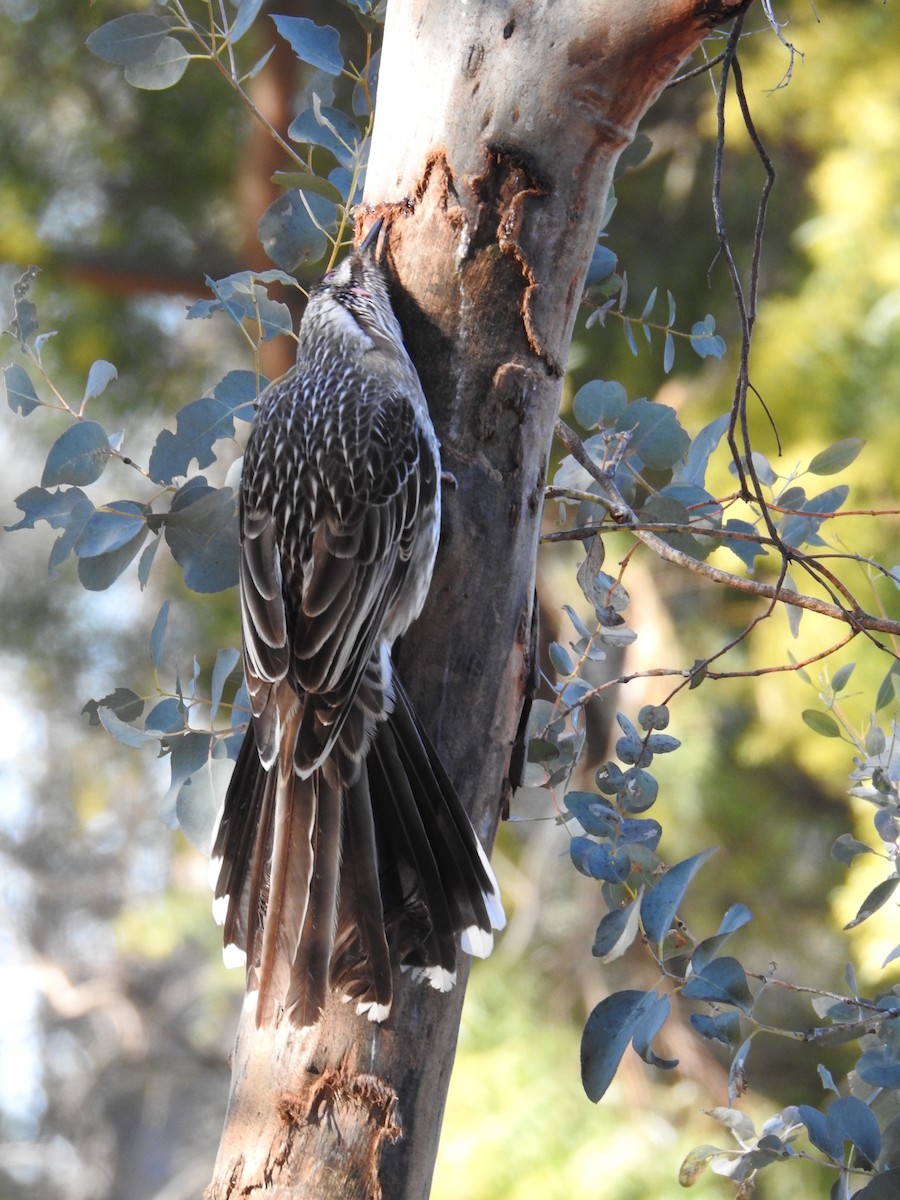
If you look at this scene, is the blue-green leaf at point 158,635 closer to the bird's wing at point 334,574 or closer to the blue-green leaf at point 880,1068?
the bird's wing at point 334,574

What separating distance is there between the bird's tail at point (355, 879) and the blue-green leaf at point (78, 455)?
1.66 feet

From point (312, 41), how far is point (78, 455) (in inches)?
34.8

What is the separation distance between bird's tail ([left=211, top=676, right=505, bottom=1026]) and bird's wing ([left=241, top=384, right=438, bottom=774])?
0.06 m

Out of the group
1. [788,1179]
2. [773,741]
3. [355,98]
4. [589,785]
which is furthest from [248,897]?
[788,1179]

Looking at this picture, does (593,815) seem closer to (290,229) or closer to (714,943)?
(714,943)

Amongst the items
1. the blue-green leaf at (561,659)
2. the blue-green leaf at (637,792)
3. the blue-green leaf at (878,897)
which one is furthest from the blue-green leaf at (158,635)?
the blue-green leaf at (878,897)

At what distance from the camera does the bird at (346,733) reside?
5.46ft

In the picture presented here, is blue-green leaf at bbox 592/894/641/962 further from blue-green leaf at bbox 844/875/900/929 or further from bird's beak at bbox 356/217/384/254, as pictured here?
bird's beak at bbox 356/217/384/254

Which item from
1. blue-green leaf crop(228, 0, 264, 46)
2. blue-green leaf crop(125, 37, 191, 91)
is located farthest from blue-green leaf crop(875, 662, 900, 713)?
blue-green leaf crop(125, 37, 191, 91)

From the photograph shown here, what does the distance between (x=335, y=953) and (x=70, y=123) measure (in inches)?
204

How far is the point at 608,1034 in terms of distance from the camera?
1703 mm

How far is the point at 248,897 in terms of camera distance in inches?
70.8

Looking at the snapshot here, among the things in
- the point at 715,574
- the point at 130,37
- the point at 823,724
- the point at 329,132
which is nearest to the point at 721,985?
the point at 823,724

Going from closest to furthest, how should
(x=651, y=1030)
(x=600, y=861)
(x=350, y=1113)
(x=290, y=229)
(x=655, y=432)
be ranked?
(x=350, y=1113)
(x=651, y=1030)
(x=600, y=861)
(x=655, y=432)
(x=290, y=229)
